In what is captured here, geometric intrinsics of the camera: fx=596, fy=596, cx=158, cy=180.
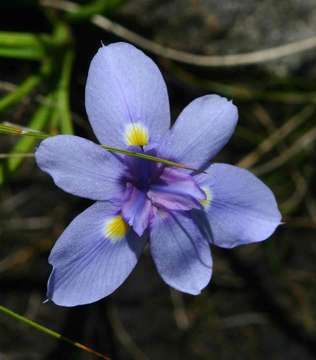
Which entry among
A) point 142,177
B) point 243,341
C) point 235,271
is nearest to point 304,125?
point 235,271

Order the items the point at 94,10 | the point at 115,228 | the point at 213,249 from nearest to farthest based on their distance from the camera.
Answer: the point at 115,228 < the point at 94,10 < the point at 213,249

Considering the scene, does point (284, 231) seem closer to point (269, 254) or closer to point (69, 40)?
point (269, 254)

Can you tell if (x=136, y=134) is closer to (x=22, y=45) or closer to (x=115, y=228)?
(x=115, y=228)

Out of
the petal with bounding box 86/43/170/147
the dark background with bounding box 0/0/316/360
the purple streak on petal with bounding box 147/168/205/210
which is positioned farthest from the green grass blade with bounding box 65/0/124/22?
the purple streak on petal with bounding box 147/168/205/210

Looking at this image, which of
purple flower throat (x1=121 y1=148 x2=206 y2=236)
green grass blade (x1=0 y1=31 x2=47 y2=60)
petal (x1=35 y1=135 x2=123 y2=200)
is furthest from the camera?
green grass blade (x1=0 y1=31 x2=47 y2=60)

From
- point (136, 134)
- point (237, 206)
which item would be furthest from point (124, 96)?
point (237, 206)

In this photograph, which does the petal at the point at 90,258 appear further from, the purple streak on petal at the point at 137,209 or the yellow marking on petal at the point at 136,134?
the yellow marking on petal at the point at 136,134

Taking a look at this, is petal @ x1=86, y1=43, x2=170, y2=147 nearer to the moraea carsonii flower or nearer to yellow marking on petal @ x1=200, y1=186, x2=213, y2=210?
the moraea carsonii flower
